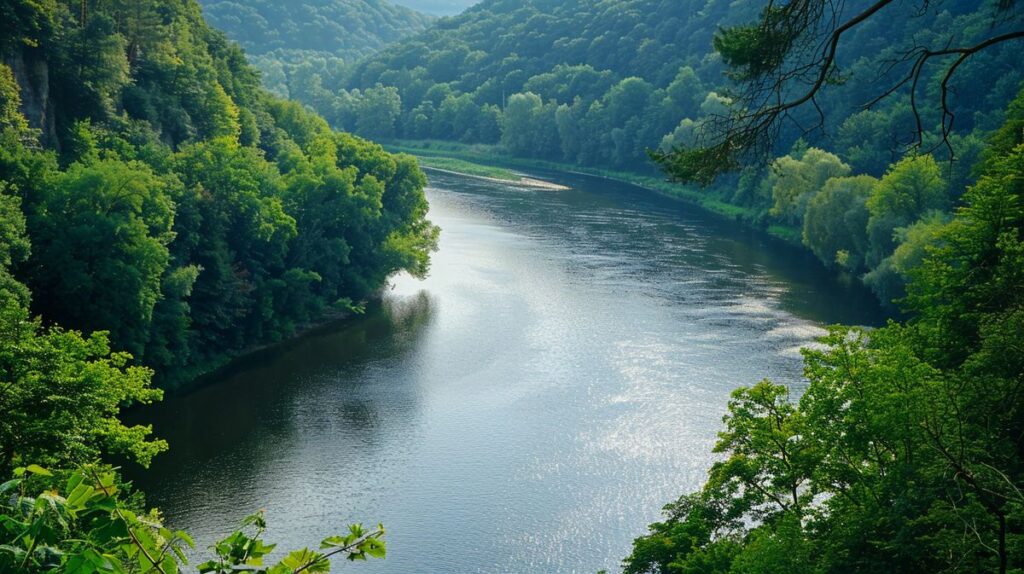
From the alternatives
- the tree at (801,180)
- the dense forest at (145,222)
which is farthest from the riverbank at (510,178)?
the dense forest at (145,222)

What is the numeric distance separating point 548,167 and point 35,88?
273ft

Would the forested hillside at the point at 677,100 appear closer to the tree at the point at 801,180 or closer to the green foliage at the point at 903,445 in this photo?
the tree at the point at 801,180

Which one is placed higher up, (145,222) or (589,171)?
(145,222)

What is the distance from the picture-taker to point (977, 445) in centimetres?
1579

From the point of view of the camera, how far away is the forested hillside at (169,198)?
39.1 m

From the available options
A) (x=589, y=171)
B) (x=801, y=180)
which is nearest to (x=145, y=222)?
(x=801, y=180)

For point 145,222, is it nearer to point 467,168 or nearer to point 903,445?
point 903,445

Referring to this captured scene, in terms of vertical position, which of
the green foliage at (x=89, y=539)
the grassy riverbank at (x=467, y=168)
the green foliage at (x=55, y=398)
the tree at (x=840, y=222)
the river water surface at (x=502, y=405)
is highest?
the green foliage at (x=89, y=539)

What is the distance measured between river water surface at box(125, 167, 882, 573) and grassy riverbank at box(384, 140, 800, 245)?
15.7 m

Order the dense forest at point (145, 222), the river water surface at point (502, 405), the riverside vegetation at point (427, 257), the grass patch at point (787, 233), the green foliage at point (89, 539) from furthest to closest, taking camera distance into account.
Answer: the grass patch at point (787, 233) < the river water surface at point (502, 405) < the dense forest at point (145, 222) < the riverside vegetation at point (427, 257) < the green foliage at point (89, 539)

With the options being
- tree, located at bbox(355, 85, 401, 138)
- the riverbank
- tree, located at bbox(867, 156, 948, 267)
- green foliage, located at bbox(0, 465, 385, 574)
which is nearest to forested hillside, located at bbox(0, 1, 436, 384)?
green foliage, located at bbox(0, 465, 385, 574)

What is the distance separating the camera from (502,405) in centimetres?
4209

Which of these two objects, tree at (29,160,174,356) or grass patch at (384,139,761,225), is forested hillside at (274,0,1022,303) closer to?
grass patch at (384,139,761,225)

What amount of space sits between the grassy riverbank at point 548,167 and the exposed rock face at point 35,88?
150 feet
